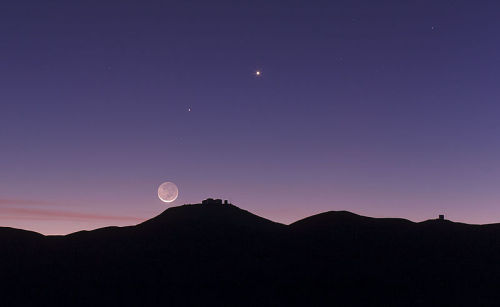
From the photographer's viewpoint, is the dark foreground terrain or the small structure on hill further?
the small structure on hill

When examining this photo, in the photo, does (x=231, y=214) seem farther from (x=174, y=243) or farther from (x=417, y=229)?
(x=417, y=229)

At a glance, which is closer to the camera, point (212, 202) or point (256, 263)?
point (256, 263)

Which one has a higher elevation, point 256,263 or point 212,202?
point 212,202

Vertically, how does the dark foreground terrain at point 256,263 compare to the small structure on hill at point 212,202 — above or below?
below

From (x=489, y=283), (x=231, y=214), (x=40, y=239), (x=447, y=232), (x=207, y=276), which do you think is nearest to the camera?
(x=489, y=283)

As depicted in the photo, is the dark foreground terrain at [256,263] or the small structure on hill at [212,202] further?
the small structure on hill at [212,202]

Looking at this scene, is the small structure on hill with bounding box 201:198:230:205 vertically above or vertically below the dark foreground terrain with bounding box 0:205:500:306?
above

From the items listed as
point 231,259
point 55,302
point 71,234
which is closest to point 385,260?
point 231,259

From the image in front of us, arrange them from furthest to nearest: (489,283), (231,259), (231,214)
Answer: (231,214) → (231,259) → (489,283)
